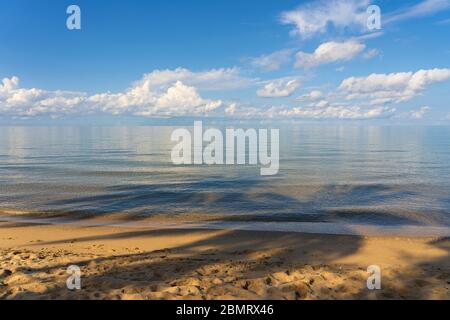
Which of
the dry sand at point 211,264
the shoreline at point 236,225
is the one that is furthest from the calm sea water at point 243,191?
the dry sand at point 211,264

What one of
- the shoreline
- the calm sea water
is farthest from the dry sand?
A: the calm sea water

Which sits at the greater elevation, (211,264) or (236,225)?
(211,264)

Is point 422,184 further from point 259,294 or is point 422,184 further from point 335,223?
point 259,294

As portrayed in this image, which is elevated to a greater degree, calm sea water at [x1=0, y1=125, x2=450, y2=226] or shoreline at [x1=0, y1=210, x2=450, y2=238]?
calm sea water at [x1=0, y1=125, x2=450, y2=226]

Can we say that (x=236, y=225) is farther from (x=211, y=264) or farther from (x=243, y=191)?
(x=243, y=191)

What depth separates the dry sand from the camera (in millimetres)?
8289

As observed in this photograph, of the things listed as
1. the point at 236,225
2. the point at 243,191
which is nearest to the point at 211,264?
the point at 236,225

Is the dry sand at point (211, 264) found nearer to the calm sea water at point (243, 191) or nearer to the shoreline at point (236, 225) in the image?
the shoreline at point (236, 225)

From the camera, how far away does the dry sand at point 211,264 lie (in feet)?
27.2

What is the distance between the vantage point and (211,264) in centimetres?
1090

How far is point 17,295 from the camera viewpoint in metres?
7.84

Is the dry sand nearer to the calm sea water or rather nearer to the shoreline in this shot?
the shoreline
